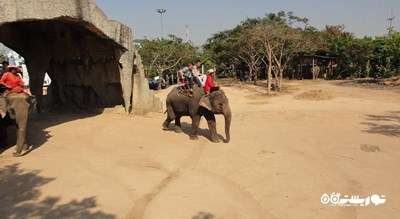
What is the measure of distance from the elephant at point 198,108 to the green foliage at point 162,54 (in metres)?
17.0

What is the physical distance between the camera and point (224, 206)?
6.04m

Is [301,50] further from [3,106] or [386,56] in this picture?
[3,106]

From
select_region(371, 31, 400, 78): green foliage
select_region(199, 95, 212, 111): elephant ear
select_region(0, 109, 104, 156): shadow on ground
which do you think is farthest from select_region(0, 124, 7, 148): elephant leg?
select_region(371, 31, 400, 78): green foliage

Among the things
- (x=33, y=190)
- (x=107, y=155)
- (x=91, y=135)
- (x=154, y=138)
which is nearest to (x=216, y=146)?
(x=154, y=138)

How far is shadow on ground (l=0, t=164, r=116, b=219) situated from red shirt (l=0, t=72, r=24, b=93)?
2239mm

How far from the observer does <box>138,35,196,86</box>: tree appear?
2845 cm

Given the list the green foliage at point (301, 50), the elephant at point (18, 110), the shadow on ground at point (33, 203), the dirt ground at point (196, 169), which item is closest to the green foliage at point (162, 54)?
the green foliage at point (301, 50)

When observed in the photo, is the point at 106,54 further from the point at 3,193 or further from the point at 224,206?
the point at 224,206

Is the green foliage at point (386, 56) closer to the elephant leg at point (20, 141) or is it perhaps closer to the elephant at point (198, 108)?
the elephant at point (198, 108)

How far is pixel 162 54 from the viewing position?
28641 millimetres

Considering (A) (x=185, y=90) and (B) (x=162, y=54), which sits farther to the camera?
(B) (x=162, y=54)

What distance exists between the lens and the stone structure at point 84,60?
1270 centimetres

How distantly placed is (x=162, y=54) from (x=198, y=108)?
19.0 m

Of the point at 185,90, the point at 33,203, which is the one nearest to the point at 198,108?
the point at 185,90
